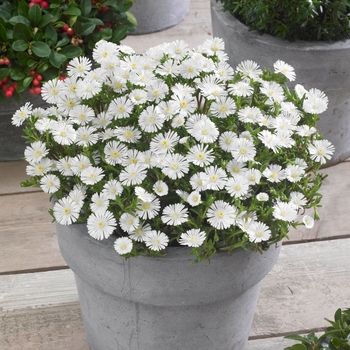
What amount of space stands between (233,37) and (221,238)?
3.19ft

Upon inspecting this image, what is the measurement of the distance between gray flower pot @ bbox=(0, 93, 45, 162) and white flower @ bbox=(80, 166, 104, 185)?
0.94 m

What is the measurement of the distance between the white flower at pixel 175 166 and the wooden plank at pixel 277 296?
2.01 ft

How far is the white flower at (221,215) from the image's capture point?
39.2 inches

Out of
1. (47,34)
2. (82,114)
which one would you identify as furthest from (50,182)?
(47,34)

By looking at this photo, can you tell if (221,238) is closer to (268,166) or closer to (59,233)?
(268,166)

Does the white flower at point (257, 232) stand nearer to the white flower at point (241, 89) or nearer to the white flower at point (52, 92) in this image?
the white flower at point (241, 89)

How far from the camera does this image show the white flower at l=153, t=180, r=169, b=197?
1.02 metres

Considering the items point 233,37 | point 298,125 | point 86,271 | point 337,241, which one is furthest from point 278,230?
point 233,37

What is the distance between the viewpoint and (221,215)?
3.28ft

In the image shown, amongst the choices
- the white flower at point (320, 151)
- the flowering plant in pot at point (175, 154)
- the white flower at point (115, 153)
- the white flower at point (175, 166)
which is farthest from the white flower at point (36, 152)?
the white flower at point (320, 151)

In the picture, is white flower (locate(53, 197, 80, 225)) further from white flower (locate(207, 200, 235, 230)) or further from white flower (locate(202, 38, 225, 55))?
white flower (locate(202, 38, 225, 55))

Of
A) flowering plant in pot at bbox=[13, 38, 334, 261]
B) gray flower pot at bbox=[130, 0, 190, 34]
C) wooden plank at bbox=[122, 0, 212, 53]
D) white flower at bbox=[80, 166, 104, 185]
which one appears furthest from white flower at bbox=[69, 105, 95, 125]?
gray flower pot at bbox=[130, 0, 190, 34]

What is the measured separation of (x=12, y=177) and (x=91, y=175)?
986 millimetres

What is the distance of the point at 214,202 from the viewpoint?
39.8 inches
